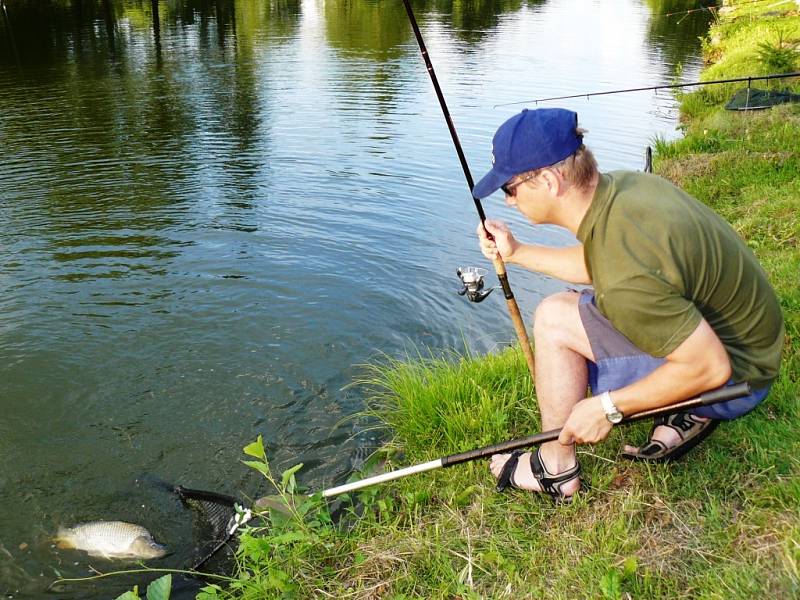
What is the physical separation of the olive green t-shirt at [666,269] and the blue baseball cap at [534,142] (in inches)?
8.2

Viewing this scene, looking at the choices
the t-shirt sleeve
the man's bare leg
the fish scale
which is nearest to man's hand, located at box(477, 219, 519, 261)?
the man's bare leg

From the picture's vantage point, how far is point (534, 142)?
2666 millimetres

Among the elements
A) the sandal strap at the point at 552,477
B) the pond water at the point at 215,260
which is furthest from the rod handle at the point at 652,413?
the pond water at the point at 215,260

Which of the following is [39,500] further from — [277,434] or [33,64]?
[33,64]

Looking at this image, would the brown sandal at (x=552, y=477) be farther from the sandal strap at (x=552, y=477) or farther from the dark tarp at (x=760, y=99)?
the dark tarp at (x=760, y=99)

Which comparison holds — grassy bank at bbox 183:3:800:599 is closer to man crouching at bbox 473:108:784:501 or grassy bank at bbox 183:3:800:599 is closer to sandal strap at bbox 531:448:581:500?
sandal strap at bbox 531:448:581:500

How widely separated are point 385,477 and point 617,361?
117cm

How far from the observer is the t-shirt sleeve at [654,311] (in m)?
2.38

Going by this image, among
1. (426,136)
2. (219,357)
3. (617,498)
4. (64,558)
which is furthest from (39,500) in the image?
(426,136)

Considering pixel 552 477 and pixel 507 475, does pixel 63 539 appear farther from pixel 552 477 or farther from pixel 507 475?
pixel 552 477

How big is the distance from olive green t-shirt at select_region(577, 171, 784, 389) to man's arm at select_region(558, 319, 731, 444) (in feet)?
0.21

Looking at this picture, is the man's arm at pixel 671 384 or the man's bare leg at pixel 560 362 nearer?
the man's arm at pixel 671 384

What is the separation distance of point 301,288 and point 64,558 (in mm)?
3764

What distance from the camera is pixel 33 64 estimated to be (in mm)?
19938
